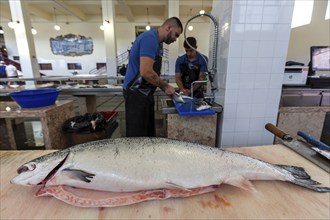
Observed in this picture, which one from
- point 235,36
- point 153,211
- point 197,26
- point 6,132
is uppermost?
point 197,26

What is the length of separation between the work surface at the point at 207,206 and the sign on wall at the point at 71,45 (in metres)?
12.4

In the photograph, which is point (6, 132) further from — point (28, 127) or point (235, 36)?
point (235, 36)

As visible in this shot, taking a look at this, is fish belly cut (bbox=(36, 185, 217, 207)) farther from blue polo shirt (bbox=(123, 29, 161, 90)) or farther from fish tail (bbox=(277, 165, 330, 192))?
blue polo shirt (bbox=(123, 29, 161, 90))

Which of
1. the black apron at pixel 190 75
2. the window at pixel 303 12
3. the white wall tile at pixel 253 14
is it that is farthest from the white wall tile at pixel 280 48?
the window at pixel 303 12

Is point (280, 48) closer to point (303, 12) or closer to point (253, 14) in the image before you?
point (253, 14)

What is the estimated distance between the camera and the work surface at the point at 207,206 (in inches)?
25.4

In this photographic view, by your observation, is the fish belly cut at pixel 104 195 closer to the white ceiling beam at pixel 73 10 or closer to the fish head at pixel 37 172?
the fish head at pixel 37 172

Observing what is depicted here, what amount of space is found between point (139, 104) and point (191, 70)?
3.46 feet

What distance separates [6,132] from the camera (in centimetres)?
256

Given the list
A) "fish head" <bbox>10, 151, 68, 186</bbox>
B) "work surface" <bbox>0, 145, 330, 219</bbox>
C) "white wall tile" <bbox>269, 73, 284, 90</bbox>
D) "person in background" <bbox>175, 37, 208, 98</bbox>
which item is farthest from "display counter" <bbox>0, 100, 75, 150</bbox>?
"white wall tile" <bbox>269, 73, 284, 90</bbox>

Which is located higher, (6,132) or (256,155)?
(256,155)

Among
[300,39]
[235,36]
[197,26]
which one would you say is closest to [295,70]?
[235,36]

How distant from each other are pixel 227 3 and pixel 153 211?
1952mm

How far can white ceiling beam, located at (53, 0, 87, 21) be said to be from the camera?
8.14m
